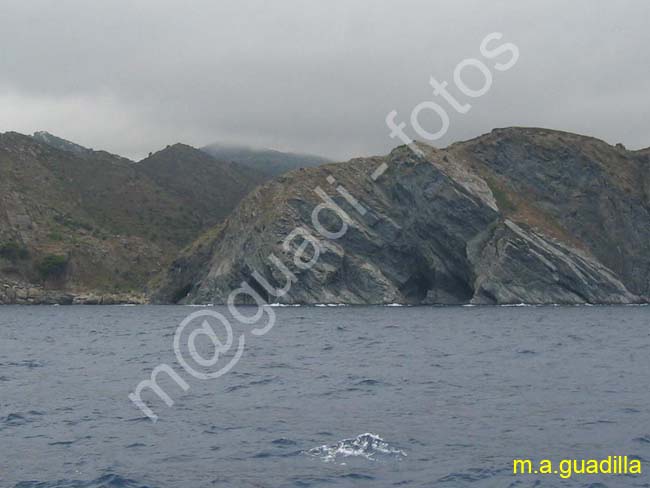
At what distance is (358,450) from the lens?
19.5m

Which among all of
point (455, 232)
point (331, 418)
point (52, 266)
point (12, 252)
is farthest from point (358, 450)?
point (12, 252)

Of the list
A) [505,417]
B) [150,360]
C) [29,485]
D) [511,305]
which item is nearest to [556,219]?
[511,305]

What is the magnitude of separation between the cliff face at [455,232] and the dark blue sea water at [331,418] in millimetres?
79868

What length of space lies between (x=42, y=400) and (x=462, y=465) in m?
16.7

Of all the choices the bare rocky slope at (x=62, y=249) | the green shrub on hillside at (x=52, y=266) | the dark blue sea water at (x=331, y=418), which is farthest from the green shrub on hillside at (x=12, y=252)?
the dark blue sea water at (x=331, y=418)

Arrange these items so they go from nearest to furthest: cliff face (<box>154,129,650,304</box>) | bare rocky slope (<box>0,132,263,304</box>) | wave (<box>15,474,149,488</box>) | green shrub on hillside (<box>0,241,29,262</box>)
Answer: wave (<box>15,474,149,488</box>)
cliff face (<box>154,129,650,304</box>)
bare rocky slope (<box>0,132,263,304</box>)
green shrub on hillside (<box>0,241,29,262</box>)

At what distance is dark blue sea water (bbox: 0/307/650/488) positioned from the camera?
17844 mm

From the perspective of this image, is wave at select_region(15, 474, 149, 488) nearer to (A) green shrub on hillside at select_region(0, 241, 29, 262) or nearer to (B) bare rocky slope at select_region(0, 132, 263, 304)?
(B) bare rocky slope at select_region(0, 132, 263, 304)

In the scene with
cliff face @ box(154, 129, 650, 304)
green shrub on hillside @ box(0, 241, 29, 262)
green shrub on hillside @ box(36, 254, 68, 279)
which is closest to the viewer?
cliff face @ box(154, 129, 650, 304)

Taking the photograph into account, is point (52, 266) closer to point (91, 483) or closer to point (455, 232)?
point (455, 232)

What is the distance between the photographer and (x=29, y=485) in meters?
16.9

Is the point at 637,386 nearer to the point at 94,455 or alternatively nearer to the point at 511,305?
the point at 94,455

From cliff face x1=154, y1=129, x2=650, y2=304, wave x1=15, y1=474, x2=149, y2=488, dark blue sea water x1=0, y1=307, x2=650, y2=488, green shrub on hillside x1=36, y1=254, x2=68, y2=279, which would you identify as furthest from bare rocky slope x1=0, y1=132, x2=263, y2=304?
wave x1=15, y1=474, x2=149, y2=488

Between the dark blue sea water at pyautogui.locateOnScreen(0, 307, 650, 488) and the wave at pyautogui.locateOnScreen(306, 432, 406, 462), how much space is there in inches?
2.1
